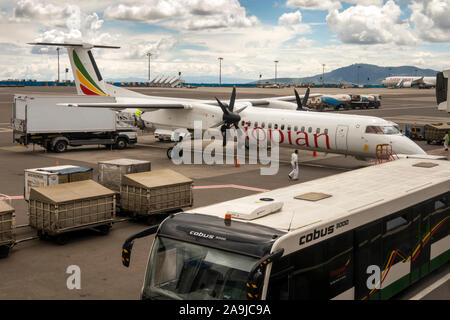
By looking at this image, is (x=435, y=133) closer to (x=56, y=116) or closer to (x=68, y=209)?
(x=56, y=116)

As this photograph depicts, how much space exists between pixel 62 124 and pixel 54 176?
17406 millimetres

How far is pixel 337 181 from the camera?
11406 mm

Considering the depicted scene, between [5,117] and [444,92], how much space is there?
55.7 meters

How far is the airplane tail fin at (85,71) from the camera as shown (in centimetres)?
3769

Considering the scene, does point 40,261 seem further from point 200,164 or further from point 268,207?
point 200,164

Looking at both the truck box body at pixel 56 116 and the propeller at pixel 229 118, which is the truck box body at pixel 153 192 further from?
the truck box body at pixel 56 116

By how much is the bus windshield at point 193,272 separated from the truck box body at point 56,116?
25.9 m

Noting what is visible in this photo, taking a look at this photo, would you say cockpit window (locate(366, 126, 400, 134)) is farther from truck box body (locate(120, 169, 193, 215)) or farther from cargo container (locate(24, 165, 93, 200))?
cargo container (locate(24, 165, 93, 200))

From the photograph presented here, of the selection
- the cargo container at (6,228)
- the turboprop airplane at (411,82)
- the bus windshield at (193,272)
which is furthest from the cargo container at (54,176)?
the turboprop airplane at (411,82)

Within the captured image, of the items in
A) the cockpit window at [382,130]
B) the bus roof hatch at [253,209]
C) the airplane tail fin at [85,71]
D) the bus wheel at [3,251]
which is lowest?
the bus wheel at [3,251]

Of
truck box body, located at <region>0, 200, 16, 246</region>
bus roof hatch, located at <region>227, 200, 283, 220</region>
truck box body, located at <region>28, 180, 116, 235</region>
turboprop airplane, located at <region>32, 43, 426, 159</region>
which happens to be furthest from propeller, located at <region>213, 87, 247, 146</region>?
bus roof hatch, located at <region>227, 200, 283, 220</region>

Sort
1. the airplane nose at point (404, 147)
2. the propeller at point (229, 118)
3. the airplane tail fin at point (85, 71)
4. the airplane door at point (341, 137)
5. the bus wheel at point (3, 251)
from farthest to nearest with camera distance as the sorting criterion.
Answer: the airplane tail fin at point (85, 71)
the propeller at point (229, 118)
the airplane door at point (341, 137)
the airplane nose at point (404, 147)
the bus wheel at point (3, 251)

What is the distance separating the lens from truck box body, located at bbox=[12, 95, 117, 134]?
31.3 m

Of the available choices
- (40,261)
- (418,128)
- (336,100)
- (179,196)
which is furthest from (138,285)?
(336,100)
